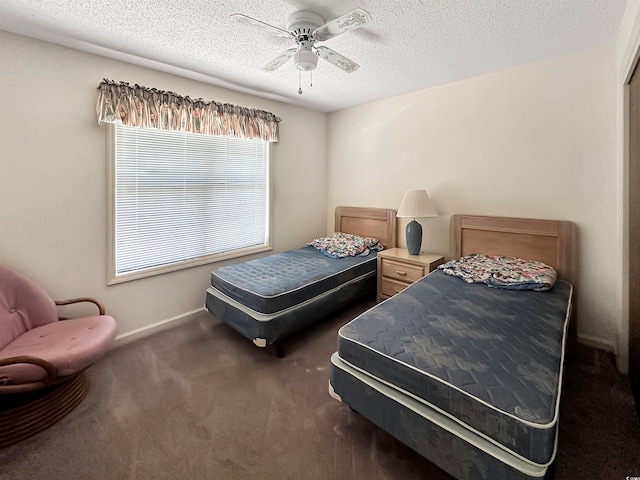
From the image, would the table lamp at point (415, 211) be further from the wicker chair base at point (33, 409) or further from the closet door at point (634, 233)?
the wicker chair base at point (33, 409)

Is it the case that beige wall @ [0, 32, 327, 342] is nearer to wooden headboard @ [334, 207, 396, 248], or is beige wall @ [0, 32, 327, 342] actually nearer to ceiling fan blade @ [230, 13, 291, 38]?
ceiling fan blade @ [230, 13, 291, 38]

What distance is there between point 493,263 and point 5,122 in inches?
149

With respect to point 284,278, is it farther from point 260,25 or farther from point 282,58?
point 260,25

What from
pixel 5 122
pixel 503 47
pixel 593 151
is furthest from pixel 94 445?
pixel 593 151

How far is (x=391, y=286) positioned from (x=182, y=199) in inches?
91.0

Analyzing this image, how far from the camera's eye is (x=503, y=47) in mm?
2277

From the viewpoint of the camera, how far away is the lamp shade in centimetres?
302

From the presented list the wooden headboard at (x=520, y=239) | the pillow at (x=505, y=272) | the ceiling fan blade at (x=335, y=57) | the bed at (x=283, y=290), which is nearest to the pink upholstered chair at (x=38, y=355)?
the bed at (x=283, y=290)

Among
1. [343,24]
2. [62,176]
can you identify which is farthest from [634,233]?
[62,176]

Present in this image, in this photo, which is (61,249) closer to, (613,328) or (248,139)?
(248,139)

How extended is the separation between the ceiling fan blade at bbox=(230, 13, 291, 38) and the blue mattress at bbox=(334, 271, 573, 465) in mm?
1820

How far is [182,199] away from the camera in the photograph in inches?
116

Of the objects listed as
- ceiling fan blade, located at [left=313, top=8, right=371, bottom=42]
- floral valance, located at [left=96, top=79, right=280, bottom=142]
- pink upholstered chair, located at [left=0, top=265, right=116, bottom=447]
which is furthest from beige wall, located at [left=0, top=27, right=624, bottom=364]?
ceiling fan blade, located at [left=313, top=8, right=371, bottom=42]

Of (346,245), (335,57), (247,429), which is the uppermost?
(335,57)
